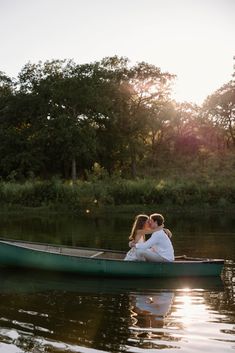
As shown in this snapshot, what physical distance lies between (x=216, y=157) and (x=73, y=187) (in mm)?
18031

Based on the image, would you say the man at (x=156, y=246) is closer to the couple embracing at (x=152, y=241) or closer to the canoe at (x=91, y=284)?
the couple embracing at (x=152, y=241)

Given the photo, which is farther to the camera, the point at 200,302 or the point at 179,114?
the point at 179,114

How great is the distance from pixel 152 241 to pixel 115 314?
3.23 metres

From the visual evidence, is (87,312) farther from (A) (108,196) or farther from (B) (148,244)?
Result: (A) (108,196)

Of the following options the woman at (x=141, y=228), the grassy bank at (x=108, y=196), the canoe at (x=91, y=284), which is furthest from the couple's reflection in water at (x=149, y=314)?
the grassy bank at (x=108, y=196)

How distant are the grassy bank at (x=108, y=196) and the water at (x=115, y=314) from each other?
65.5 ft

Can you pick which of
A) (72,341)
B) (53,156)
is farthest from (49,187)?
(72,341)

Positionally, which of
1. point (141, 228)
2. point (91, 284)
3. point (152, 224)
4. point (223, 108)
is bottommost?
point (91, 284)

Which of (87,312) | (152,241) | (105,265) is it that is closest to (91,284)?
(105,265)

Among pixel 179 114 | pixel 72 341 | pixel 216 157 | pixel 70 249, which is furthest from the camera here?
pixel 179 114

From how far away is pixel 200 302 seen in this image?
10812 mm

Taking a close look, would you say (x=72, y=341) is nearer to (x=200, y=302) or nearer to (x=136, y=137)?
(x=200, y=302)

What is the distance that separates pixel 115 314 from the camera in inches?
377

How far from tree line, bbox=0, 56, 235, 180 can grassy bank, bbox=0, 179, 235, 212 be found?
197 inches
